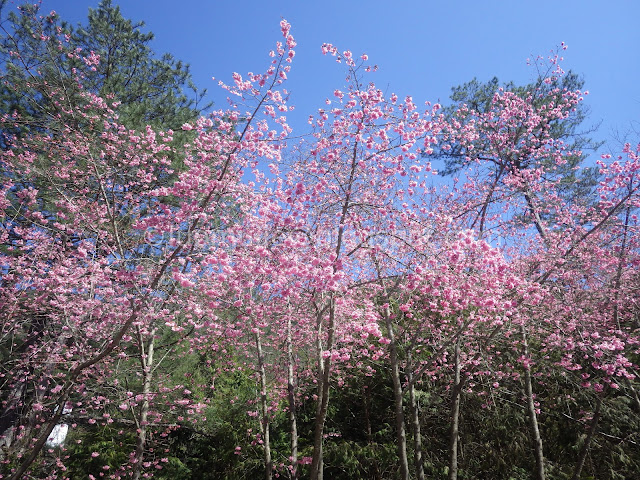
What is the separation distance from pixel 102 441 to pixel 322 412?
26.6ft

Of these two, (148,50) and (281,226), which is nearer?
(281,226)

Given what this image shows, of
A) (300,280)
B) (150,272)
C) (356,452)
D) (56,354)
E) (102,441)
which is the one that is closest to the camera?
(150,272)

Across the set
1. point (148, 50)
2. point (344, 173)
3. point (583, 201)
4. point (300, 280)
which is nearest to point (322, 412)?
point (300, 280)

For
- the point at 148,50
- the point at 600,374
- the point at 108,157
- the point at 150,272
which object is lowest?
the point at 600,374

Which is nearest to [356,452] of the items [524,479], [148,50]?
[524,479]

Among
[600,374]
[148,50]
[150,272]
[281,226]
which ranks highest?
[148,50]

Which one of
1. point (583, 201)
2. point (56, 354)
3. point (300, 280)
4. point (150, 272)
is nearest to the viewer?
point (150, 272)

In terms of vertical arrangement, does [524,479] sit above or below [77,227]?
below

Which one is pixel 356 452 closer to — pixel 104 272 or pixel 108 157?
pixel 104 272

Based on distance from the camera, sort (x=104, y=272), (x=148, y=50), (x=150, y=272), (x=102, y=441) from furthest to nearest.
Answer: (x=148, y=50) < (x=102, y=441) < (x=104, y=272) < (x=150, y=272)

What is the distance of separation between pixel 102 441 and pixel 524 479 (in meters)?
9.34

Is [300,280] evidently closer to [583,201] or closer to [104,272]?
[104,272]

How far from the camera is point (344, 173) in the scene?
5438 mm

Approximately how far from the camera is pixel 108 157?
23.6 ft
